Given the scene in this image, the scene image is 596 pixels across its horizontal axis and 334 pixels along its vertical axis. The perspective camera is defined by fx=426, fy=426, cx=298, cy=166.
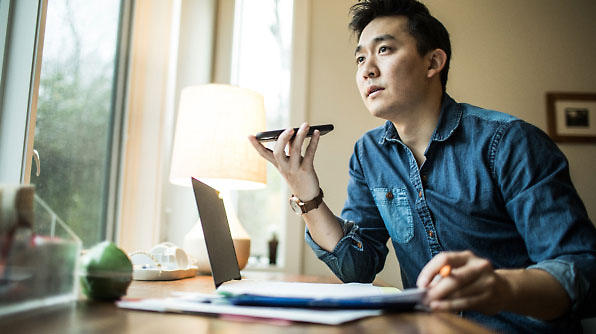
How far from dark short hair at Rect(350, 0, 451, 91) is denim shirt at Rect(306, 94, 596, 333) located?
0.20 m

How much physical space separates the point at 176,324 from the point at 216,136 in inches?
36.5

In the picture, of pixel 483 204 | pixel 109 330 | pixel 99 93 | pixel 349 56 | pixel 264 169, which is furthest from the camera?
pixel 349 56

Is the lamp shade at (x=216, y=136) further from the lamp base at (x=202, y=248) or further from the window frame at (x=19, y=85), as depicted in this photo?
the window frame at (x=19, y=85)

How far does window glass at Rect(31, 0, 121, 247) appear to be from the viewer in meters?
1.31

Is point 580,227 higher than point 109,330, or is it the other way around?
point 580,227

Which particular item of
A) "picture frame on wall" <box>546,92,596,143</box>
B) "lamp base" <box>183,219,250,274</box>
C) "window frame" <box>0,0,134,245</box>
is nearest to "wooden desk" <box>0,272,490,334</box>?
"window frame" <box>0,0,134,245</box>

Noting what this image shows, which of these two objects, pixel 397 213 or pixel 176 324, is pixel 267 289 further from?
pixel 397 213

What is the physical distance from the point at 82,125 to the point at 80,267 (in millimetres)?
1029

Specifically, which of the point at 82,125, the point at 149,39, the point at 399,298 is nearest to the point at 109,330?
the point at 399,298

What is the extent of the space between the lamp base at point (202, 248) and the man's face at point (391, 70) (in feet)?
1.97

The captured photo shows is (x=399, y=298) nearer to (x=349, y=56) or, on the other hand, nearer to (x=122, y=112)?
(x=122, y=112)

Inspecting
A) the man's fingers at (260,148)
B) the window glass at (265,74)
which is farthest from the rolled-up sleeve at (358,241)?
the window glass at (265,74)

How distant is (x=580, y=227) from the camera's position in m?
0.81

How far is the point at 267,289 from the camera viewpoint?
32.5 inches
